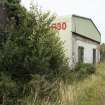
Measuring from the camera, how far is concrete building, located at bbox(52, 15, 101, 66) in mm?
20812

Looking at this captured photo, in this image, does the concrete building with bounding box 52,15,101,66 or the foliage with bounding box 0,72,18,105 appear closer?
the foliage with bounding box 0,72,18,105

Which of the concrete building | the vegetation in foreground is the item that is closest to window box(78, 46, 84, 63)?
the concrete building

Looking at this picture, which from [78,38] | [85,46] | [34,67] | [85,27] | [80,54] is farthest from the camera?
[85,27]

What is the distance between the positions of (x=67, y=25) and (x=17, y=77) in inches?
385

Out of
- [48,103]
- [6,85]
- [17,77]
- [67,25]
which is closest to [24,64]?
[17,77]

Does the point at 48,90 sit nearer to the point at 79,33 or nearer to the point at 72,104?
the point at 72,104

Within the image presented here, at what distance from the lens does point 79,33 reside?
2242 cm

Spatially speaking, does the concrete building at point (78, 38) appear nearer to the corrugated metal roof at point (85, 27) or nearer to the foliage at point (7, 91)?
the corrugated metal roof at point (85, 27)

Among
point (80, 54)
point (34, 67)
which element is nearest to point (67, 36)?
point (80, 54)

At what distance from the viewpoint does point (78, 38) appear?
72.8 ft

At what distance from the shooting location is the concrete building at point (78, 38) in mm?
20812

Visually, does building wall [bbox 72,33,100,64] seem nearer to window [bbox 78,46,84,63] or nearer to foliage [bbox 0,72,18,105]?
window [bbox 78,46,84,63]

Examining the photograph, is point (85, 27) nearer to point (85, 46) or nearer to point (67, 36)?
point (85, 46)

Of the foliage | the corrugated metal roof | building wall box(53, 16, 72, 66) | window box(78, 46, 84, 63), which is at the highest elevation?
the corrugated metal roof
